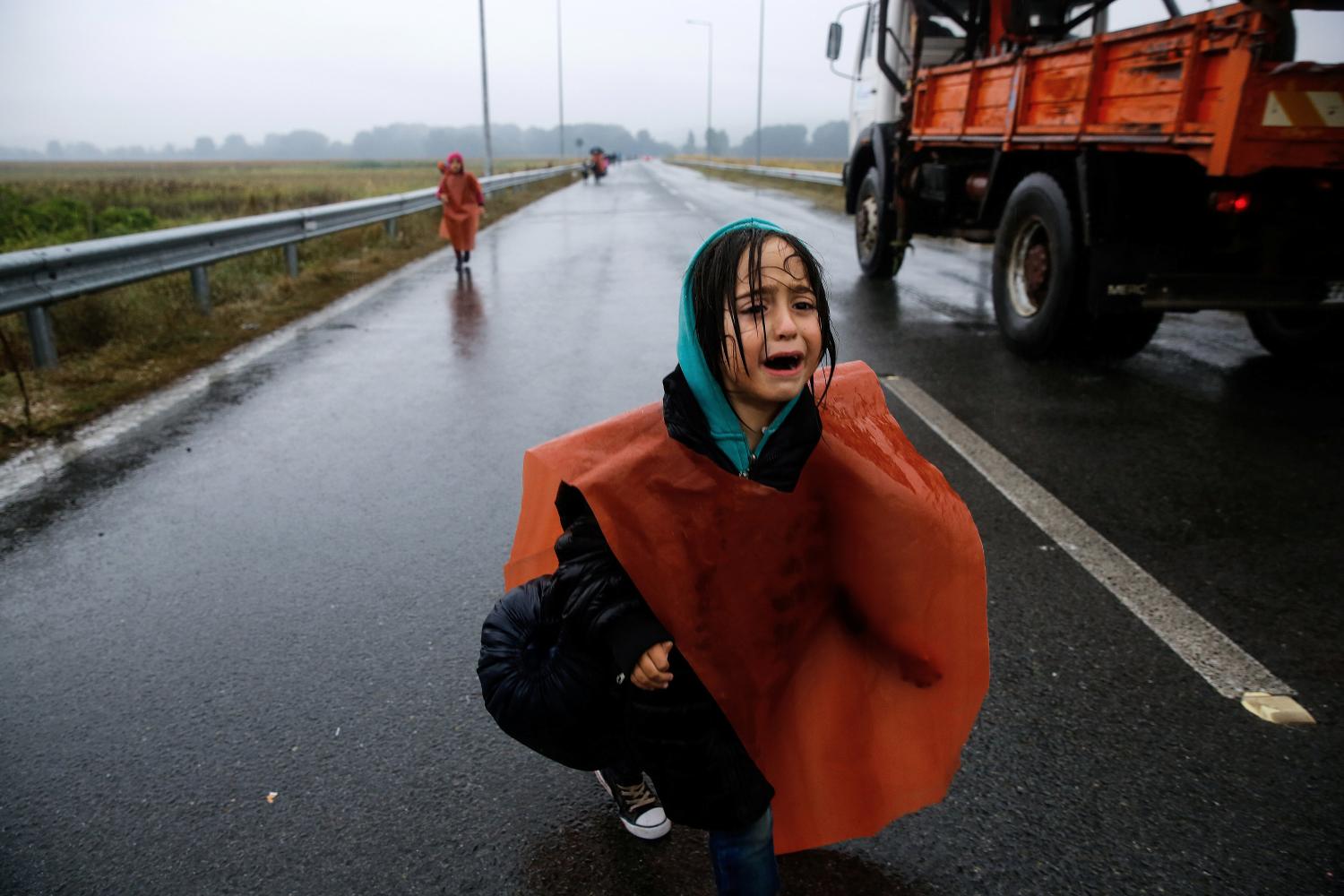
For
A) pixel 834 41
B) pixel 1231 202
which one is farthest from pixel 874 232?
pixel 1231 202

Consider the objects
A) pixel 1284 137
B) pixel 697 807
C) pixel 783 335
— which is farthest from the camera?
pixel 1284 137

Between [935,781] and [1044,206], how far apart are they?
17.1 feet

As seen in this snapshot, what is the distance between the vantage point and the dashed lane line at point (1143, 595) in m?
2.56

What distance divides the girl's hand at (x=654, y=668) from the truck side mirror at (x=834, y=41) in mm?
9484

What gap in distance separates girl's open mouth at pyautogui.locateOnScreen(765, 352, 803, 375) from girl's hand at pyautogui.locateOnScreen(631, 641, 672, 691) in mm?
496

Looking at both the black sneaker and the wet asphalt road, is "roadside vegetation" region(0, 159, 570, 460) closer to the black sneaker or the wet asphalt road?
the wet asphalt road

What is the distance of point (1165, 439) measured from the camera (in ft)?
15.4

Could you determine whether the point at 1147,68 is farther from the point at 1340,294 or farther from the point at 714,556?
the point at 714,556

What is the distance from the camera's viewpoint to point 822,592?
175 centimetres

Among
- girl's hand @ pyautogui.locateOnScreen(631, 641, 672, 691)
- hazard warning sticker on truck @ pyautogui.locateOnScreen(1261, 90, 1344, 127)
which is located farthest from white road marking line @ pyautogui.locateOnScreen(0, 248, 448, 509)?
hazard warning sticker on truck @ pyautogui.locateOnScreen(1261, 90, 1344, 127)

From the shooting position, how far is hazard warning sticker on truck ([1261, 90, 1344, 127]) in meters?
4.56

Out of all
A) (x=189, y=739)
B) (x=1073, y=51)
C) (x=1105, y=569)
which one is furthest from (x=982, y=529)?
(x=1073, y=51)

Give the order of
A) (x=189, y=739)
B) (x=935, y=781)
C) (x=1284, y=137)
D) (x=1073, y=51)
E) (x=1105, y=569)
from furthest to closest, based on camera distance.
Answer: (x=1073, y=51) < (x=1284, y=137) < (x=1105, y=569) < (x=189, y=739) < (x=935, y=781)

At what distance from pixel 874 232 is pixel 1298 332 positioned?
4.34m
